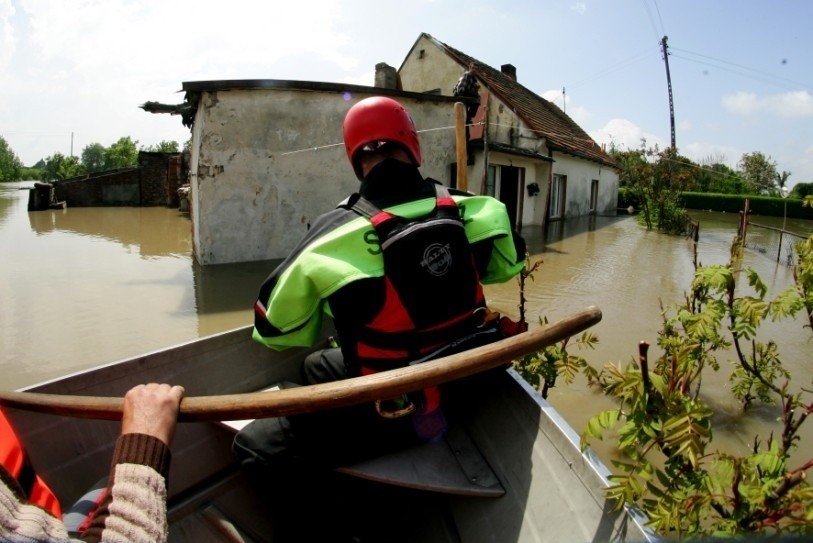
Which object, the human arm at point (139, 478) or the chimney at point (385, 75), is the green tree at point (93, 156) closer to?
the chimney at point (385, 75)

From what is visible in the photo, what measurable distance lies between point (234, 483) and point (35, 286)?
7264mm

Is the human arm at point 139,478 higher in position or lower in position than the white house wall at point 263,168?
lower

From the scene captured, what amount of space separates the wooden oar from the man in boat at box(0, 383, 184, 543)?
9cm

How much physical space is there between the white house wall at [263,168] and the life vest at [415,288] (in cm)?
773

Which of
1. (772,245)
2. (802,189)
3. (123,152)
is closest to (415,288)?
(772,245)

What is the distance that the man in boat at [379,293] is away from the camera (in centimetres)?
167

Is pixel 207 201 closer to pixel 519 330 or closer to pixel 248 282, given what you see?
pixel 248 282

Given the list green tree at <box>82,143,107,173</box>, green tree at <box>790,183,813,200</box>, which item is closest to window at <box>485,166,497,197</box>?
green tree at <box>790,183,813,200</box>

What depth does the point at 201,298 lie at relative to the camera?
22.9ft

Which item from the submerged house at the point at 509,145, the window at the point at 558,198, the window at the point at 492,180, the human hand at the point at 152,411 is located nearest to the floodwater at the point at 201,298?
the window at the point at 492,180

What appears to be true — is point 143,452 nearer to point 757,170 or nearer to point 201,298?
point 201,298

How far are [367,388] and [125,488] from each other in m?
0.60

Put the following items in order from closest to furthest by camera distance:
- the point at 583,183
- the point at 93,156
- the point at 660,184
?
the point at 660,184 → the point at 583,183 → the point at 93,156

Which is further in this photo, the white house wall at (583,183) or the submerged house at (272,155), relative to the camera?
the white house wall at (583,183)
